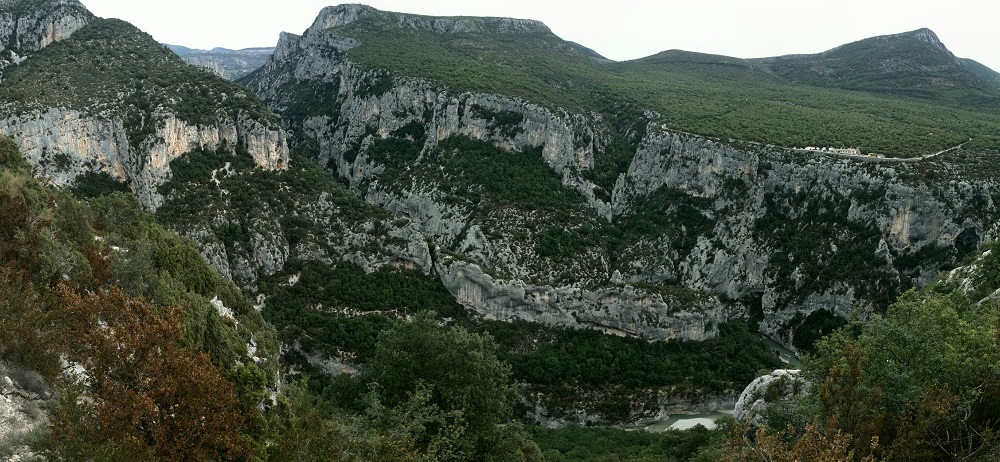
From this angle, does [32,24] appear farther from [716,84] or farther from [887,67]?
[887,67]

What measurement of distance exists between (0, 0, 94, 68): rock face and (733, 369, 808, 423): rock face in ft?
240

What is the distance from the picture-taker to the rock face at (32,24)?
2400 inches

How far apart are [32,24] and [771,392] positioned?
3096 inches

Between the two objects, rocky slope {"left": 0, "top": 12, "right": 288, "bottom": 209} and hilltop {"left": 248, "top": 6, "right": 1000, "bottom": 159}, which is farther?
hilltop {"left": 248, "top": 6, "right": 1000, "bottom": 159}

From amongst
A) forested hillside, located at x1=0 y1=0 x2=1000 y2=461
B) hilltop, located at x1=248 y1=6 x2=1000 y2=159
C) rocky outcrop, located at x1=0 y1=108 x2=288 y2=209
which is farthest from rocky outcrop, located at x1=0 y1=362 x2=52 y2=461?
hilltop, located at x1=248 y1=6 x2=1000 y2=159

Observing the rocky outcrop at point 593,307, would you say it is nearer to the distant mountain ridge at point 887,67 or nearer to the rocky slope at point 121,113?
the rocky slope at point 121,113

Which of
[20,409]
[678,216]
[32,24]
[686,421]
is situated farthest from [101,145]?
[678,216]

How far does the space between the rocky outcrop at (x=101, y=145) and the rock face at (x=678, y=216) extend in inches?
1025

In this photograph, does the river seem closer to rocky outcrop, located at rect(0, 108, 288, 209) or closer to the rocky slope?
the rocky slope

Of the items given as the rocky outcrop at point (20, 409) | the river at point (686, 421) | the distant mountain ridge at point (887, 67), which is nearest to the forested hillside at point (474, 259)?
the rocky outcrop at point (20, 409)

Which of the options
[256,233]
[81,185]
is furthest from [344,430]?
[81,185]

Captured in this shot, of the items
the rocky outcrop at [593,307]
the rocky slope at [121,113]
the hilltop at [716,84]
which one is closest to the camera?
the rocky slope at [121,113]

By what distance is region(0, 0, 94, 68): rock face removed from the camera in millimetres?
60969

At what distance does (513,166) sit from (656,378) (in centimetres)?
3602
